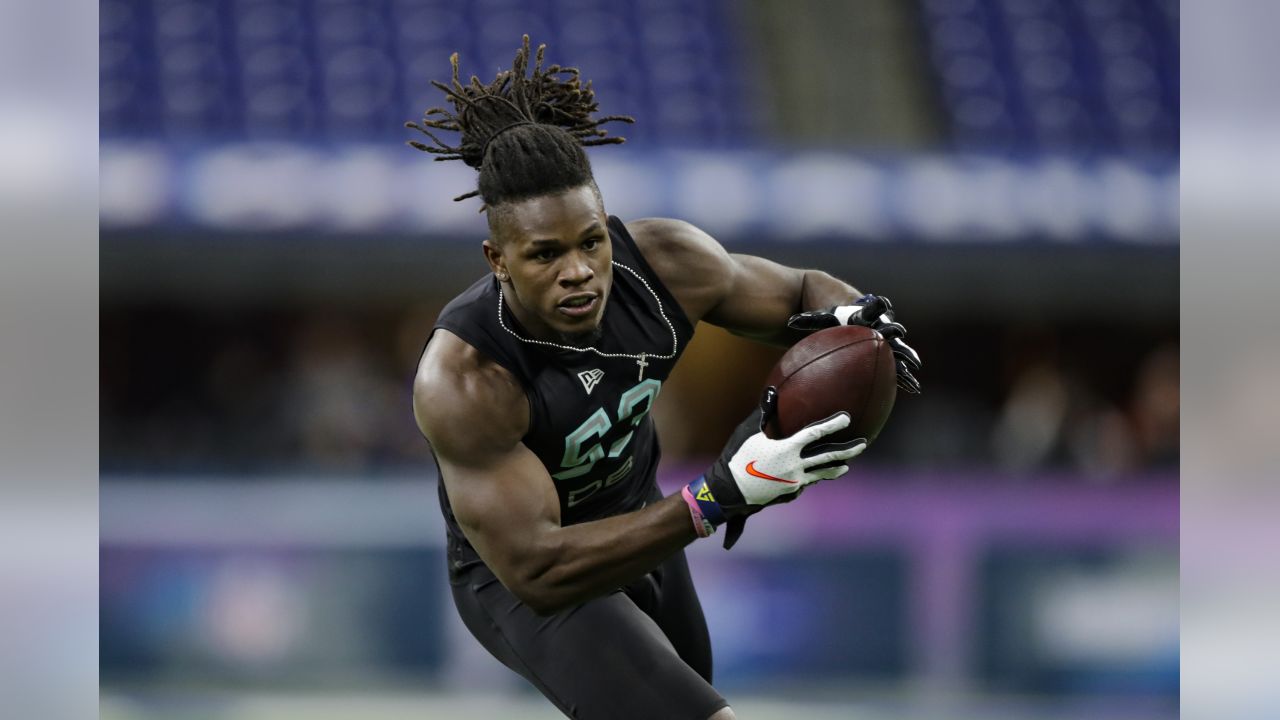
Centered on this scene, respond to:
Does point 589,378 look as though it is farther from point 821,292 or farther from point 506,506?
point 821,292

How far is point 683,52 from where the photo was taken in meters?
8.41

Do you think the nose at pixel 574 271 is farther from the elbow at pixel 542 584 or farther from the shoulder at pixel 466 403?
the elbow at pixel 542 584

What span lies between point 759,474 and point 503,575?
20.7 inches

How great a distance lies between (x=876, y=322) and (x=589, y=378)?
584mm

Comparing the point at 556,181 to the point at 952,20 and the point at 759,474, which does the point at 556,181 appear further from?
the point at 952,20

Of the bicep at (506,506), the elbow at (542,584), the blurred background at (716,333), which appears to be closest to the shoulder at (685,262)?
the bicep at (506,506)

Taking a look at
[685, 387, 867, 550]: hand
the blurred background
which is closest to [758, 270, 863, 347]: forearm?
[685, 387, 867, 550]: hand

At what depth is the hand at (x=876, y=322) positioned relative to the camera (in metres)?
2.69

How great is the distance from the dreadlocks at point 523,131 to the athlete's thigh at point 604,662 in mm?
830

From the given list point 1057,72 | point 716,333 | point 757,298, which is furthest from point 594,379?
point 1057,72

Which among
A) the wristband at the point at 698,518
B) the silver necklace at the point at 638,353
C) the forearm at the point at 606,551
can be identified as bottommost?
the forearm at the point at 606,551

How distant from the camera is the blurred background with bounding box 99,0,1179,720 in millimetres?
5539

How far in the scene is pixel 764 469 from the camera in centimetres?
234
